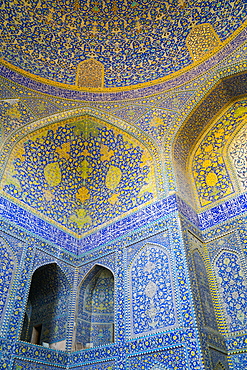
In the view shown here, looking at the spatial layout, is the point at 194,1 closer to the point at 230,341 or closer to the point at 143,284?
the point at 143,284

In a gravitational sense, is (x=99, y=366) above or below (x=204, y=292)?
below

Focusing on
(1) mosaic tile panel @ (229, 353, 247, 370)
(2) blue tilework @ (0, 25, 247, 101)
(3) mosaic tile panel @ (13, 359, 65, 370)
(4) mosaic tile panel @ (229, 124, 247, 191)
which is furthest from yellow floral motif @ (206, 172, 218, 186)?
(3) mosaic tile panel @ (13, 359, 65, 370)

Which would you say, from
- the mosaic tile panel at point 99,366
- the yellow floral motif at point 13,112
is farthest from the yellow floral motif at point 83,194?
the mosaic tile panel at point 99,366

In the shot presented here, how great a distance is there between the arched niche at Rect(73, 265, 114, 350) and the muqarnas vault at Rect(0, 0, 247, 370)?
23 millimetres

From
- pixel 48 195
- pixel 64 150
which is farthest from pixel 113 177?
pixel 48 195

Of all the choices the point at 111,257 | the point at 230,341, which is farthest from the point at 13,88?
the point at 230,341

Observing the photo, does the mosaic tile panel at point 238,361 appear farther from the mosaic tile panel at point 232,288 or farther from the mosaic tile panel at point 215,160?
the mosaic tile panel at point 215,160

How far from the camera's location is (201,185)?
20.5ft

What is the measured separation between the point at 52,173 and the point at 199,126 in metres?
2.96

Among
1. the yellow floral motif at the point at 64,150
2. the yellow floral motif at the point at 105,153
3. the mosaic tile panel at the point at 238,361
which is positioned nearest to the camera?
the mosaic tile panel at the point at 238,361

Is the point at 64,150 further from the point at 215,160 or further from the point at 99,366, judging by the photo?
the point at 99,366

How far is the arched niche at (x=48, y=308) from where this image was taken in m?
5.59

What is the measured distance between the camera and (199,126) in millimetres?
6617

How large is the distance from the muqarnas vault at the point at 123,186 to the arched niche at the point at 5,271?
2 centimetres
